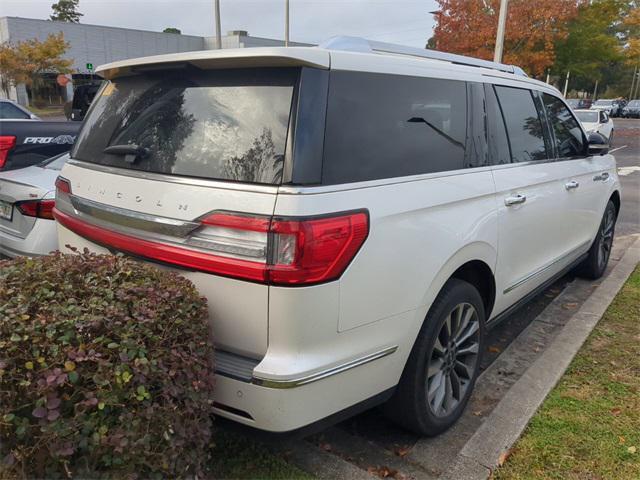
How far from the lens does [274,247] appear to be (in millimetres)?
2100

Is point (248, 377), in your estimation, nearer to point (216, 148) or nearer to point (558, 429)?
point (216, 148)

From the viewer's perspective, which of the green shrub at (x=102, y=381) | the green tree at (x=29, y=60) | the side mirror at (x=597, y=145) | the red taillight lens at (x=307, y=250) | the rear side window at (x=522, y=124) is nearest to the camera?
the green shrub at (x=102, y=381)

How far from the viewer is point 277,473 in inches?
102

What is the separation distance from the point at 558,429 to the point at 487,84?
6.62ft

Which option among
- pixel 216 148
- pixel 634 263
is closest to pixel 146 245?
pixel 216 148

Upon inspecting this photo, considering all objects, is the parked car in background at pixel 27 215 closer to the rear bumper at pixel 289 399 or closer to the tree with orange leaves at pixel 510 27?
the rear bumper at pixel 289 399

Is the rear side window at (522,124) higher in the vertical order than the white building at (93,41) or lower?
lower

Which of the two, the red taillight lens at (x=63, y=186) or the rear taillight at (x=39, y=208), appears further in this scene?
the rear taillight at (x=39, y=208)

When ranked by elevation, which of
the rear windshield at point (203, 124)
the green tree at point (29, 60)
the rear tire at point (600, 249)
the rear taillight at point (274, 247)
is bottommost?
the rear tire at point (600, 249)

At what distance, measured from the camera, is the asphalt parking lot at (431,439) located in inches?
108

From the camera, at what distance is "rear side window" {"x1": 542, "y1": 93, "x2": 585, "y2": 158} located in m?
4.33

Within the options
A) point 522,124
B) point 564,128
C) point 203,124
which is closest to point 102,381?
point 203,124

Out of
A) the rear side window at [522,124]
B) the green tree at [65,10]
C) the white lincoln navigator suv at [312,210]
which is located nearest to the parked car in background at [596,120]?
the rear side window at [522,124]

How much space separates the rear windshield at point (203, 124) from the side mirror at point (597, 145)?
3.61 meters
